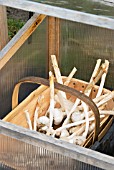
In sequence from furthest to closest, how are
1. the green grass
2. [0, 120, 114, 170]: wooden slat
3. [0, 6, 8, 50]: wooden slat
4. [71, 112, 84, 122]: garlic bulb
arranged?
the green grass, [0, 6, 8, 50]: wooden slat, [71, 112, 84, 122]: garlic bulb, [0, 120, 114, 170]: wooden slat

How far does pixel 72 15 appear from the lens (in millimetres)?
1722

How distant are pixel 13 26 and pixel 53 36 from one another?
1002 mm

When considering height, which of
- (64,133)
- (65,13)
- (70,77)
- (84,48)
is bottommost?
(64,133)

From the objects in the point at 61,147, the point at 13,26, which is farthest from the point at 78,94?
the point at 13,26

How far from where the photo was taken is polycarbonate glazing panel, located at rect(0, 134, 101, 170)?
65.1 inches

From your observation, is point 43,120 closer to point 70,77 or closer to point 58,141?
point 70,77

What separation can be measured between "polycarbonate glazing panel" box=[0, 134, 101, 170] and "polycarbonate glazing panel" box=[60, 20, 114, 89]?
0.77 meters

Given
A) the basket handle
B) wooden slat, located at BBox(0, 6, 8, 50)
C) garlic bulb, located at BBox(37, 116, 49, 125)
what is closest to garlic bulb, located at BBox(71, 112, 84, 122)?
garlic bulb, located at BBox(37, 116, 49, 125)

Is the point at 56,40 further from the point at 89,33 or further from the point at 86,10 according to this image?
the point at 86,10

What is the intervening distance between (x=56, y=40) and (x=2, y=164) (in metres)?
Answer: 0.77

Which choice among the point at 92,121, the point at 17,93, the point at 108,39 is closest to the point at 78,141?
the point at 92,121

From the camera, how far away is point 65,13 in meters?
1.74

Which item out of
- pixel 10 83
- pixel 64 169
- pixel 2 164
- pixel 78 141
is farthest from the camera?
pixel 10 83

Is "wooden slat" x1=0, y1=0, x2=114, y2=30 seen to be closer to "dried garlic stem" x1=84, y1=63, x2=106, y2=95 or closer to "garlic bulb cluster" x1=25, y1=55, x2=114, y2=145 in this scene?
"garlic bulb cluster" x1=25, y1=55, x2=114, y2=145
